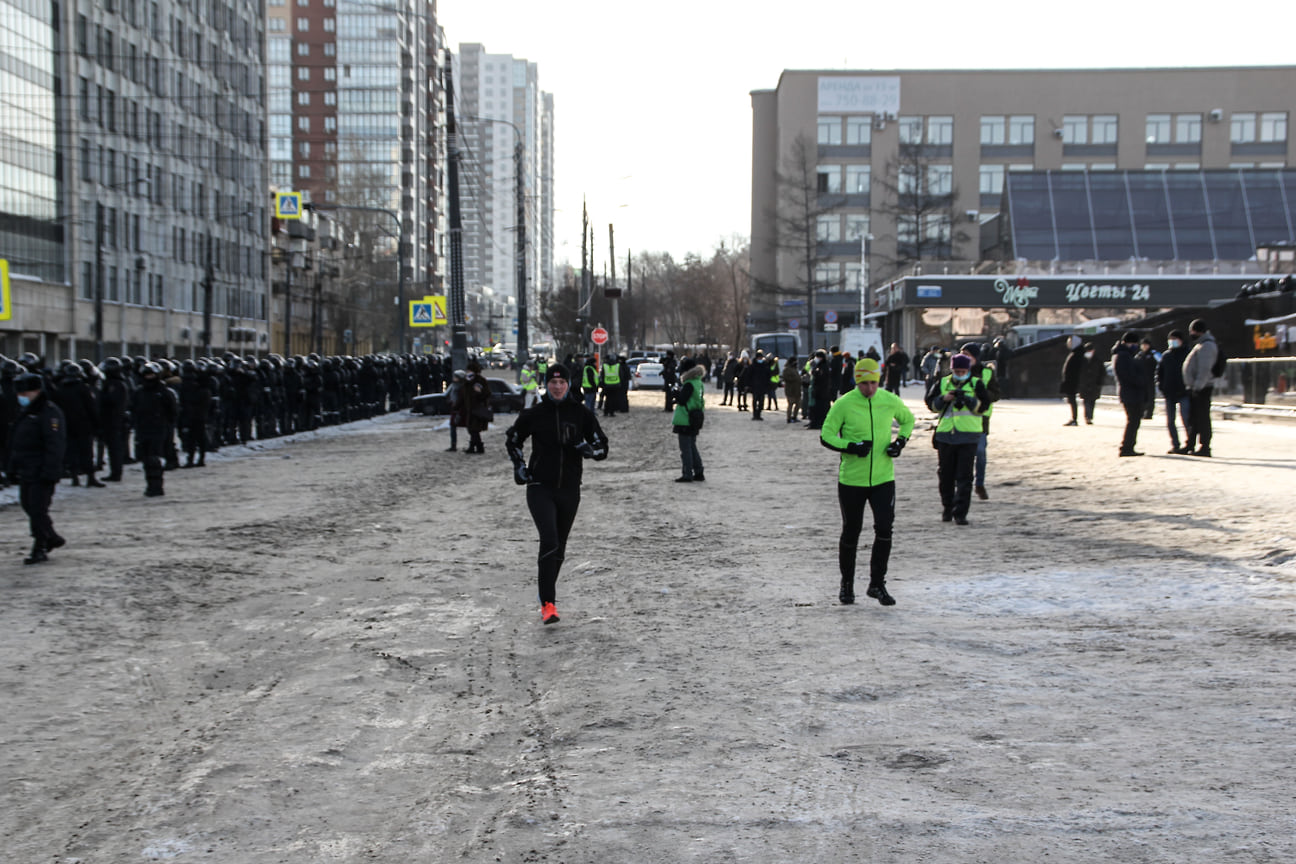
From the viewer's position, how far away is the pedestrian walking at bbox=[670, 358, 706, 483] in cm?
1798

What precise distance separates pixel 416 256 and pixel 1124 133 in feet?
257

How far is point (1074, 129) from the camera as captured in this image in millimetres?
89438

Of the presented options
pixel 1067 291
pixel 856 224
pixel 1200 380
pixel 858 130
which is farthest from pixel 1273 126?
pixel 1200 380

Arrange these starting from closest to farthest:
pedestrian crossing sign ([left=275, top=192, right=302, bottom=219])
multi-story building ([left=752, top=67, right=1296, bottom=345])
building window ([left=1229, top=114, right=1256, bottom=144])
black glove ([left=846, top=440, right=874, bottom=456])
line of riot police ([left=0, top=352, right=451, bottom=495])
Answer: black glove ([left=846, top=440, right=874, bottom=456]) → line of riot police ([left=0, top=352, right=451, bottom=495]) → pedestrian crossing sign ([left=275, top=192, right=302, bottom=219]) → building window ([left=1229, top=114, right=1256, bottom=144]) → multi-story building ([left=752, top=67, right=1296, bottom=345])

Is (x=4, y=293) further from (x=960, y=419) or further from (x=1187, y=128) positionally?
(x=1187, y=128)

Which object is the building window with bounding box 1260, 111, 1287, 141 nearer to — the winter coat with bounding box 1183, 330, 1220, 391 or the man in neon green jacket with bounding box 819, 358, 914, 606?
the winter coat with bounding box 1183, 330, 1220, 391

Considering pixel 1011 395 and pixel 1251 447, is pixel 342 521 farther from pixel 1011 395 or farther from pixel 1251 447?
pixel 1011 395

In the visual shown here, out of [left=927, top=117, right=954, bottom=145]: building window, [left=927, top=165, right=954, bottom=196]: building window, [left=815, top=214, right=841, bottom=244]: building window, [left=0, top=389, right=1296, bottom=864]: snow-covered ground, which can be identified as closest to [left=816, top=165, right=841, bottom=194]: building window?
[left=815, top=214, right=841, bottom=244]: building window

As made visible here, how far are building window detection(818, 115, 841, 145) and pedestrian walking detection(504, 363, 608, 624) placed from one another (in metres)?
86.3

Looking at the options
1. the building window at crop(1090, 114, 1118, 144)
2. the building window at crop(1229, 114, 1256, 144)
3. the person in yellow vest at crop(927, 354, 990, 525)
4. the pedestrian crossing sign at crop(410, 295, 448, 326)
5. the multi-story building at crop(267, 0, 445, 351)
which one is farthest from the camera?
the multi-story building at crop(267, 0, 445, 351)

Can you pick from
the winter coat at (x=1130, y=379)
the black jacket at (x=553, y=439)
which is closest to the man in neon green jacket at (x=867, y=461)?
the black jacket at (x=553, y=439)

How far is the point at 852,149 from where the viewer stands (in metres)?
91.7

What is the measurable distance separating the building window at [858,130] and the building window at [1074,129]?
42.3ft

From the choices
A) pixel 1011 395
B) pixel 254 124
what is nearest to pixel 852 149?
pixel 254 124
